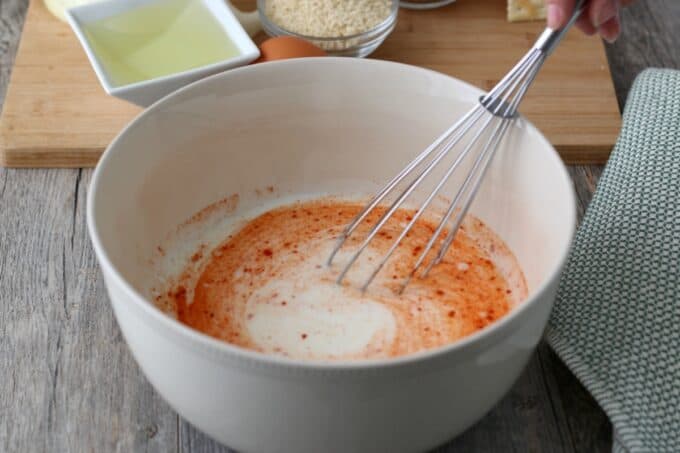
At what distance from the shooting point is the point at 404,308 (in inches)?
31.0

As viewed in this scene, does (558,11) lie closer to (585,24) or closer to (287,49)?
(585,24)

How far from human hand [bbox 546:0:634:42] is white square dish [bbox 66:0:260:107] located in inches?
15.2

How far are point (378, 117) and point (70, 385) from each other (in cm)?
36

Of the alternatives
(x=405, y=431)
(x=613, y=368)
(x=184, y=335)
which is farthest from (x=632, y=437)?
(x=184, y=335)

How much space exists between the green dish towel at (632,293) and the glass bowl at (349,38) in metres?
0.33

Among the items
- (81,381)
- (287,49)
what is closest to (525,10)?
(287,49)

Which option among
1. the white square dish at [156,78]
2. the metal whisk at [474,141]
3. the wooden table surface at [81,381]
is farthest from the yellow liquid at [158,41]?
the metal whisk at [474,141]

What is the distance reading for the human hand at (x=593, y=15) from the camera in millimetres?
757

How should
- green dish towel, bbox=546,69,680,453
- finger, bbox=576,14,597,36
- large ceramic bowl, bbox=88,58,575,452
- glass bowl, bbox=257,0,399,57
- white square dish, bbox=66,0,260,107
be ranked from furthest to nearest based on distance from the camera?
glass bowl, bbox=257,0,399,57
white square dish, bbox=66,0,260,107
finger, bbox=576,14,597,36
green dish towel, bbox=546,69,680,453
large ceramic bowl, bbox=88,58,575,452

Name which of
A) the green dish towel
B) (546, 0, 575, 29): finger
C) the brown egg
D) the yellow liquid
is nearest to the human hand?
(546, 0, 575, 29): finger

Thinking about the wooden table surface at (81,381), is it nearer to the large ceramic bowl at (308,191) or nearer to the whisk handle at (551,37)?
the large ceramic bowl at (308,191)

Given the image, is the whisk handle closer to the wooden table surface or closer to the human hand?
the human hand

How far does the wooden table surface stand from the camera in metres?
0.76

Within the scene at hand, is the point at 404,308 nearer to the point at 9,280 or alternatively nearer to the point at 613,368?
the point at 613,368
